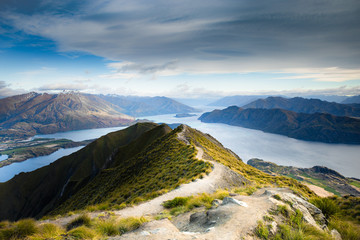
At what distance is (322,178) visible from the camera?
168 metres

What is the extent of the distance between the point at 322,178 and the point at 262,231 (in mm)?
223100

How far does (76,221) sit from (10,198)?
14234 cm

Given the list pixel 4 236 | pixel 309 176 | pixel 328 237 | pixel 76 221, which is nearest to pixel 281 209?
pixel 328 237

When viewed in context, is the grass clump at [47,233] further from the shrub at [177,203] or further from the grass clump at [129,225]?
the shrub at [177,203]

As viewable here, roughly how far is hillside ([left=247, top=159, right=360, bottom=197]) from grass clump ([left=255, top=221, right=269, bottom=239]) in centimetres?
18704

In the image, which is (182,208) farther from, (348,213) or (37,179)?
(37,179)

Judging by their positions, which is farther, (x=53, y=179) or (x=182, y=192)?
(x=53, y=179)

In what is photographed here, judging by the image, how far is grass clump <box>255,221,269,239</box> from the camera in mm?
6379

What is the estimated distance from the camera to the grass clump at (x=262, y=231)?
638cm

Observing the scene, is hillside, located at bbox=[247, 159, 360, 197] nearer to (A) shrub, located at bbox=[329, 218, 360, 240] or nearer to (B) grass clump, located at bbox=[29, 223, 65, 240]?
(A) shrub, located at bbox=[329, 218, 360, 240]

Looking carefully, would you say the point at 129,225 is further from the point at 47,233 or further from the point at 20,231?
the point at 20,231

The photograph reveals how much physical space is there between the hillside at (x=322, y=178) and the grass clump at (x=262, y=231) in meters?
187

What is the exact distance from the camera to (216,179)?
67.5 feet

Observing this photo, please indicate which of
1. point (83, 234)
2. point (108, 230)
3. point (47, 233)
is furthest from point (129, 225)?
point (47, 233)
